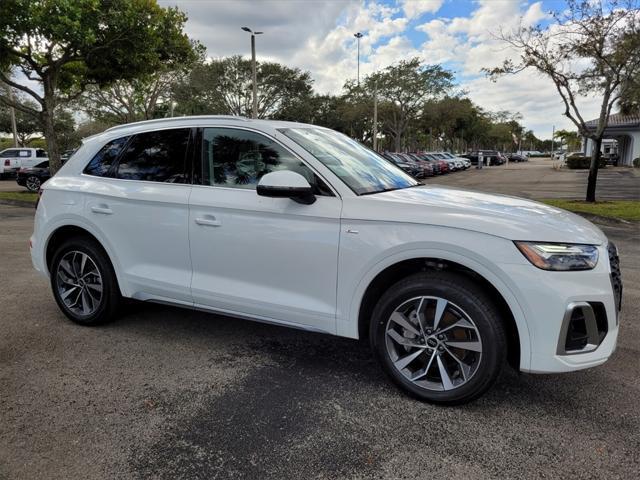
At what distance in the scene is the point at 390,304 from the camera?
2971 millimetres

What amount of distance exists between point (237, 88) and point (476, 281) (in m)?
39.7

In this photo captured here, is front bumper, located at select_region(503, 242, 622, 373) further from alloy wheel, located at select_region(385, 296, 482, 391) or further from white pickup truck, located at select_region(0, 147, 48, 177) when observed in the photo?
white pickup truck, located at select_region(0, 147, 48, 177)

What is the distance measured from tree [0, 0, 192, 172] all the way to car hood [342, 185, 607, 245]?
38.8 ft

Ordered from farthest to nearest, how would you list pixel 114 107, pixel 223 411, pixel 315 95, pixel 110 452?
1. pixel 315 95
2. pixel 114 107
3. pixel 223 411
4. pixel 110 452

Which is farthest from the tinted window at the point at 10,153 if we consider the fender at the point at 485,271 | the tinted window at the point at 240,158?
the fender at the point at 485,271

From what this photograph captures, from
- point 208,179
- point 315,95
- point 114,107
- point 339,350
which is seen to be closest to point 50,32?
point 208,179

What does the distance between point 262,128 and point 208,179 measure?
559mm

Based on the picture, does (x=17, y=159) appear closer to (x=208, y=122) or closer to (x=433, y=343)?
(x=208, y=122)

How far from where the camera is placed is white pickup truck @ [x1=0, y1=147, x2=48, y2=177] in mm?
27703

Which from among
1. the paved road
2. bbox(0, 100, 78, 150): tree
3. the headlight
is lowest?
the paved road

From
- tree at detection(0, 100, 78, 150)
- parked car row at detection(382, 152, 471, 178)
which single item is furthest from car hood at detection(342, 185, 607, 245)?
tree at detection(0, 100, 78, 150)

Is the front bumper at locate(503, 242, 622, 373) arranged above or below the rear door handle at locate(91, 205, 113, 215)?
below

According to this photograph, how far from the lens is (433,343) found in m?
2.94

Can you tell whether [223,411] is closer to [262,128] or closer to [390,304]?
[390,304]
